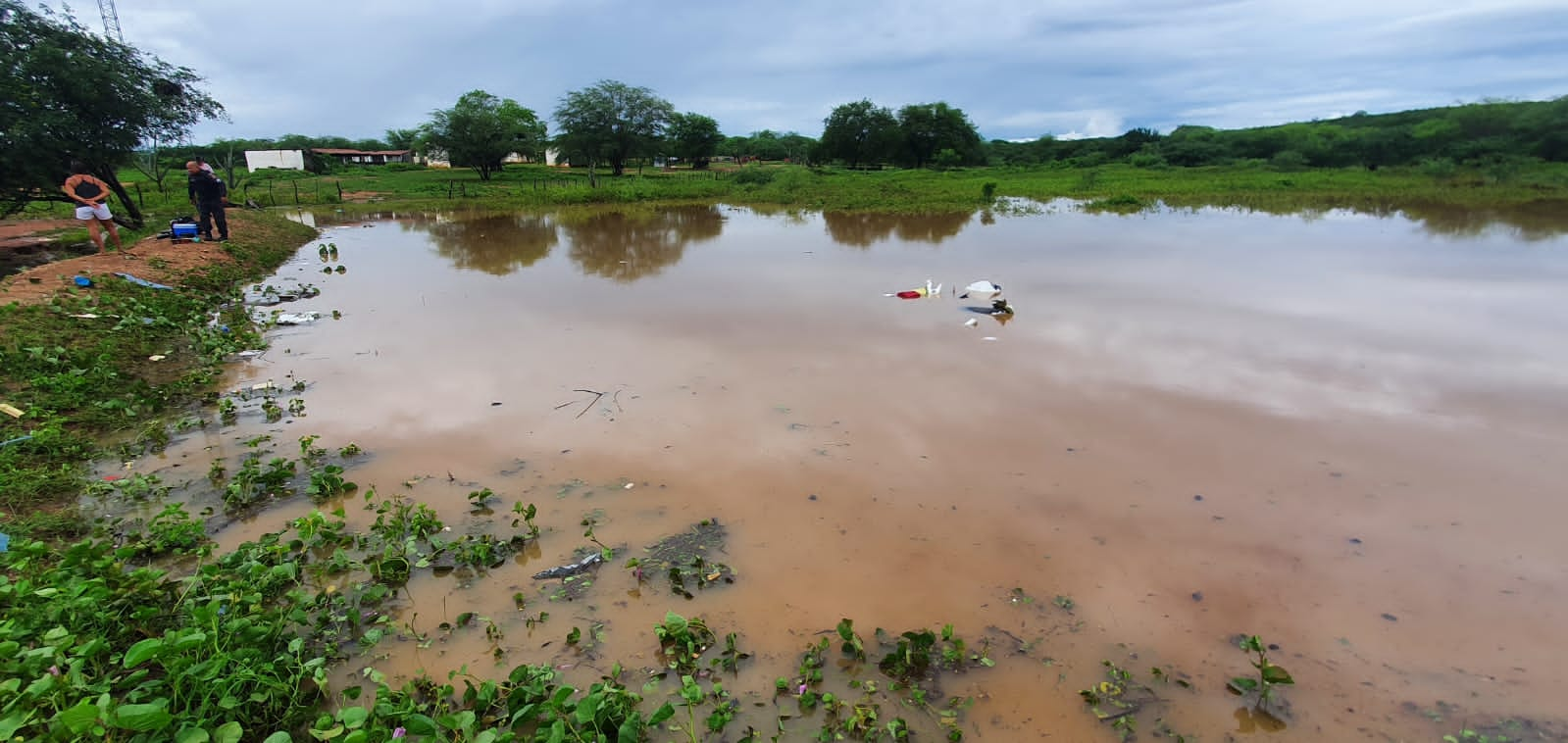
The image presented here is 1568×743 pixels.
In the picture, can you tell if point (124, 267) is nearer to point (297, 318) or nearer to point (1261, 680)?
point (297, 318)

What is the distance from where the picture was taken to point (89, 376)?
6055 millimetres

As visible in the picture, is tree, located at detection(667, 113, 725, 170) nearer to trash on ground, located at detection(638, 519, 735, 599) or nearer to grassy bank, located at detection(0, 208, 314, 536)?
grassy bank, located at detection(0, 208, 314, 536)

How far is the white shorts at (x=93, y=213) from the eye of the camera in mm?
10414

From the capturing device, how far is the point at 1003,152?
230ft

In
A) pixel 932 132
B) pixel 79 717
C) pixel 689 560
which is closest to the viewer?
pixel 79 717

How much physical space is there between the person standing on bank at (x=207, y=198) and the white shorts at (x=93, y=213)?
4.85 feet

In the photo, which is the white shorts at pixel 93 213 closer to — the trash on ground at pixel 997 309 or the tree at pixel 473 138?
the trash on ground at pixel 997 309

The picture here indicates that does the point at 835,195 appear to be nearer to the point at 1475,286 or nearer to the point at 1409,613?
the point at 1475,286

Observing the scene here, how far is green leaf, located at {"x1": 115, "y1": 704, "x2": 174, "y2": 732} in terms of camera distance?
2.19 meters

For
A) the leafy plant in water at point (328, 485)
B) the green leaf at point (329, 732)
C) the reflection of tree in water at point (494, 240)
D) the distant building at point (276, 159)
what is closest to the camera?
the green leaf at point (329, 732)

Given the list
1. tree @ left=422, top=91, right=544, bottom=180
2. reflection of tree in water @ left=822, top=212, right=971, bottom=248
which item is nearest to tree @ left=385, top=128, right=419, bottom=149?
tree @ left=422, top=91, right=544, bottom=180

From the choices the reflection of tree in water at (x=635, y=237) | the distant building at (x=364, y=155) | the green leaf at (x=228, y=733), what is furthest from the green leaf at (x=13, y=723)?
the distant building at (x=364, y=155)

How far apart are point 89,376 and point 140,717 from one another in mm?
5645

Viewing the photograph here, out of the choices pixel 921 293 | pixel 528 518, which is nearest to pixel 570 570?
pixel 528 518
